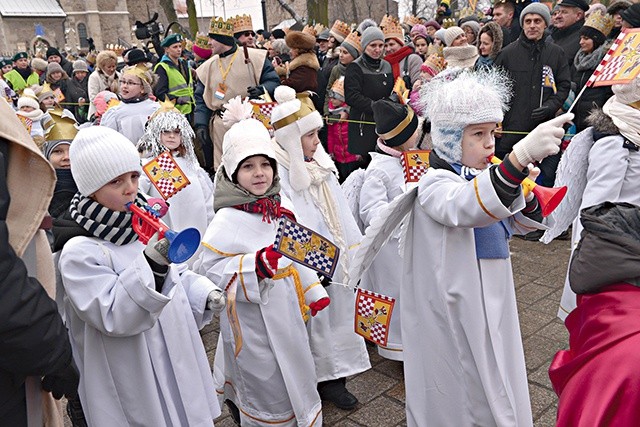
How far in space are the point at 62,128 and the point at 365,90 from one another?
344 centimetres

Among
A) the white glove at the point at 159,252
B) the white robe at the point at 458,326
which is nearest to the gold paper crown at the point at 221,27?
the white robe at the point at 458,326

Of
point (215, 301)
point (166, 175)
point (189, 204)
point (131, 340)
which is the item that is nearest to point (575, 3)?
point (189, 204)

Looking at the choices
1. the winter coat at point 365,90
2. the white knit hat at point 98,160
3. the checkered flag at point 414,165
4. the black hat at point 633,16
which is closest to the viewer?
the white knit hat at point 98,160

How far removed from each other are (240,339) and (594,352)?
191cm

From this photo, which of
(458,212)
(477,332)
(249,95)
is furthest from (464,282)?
(249,95)

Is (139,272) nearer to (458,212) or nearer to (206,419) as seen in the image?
(206,419)

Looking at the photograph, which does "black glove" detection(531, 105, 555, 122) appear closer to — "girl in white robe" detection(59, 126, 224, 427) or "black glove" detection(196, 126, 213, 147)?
"black glove" detection(196, 126, 213, 147)

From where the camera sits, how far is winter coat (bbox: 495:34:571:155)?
656 cm

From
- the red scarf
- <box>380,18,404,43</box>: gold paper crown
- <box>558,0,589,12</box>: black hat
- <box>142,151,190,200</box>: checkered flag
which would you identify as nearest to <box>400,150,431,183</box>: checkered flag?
<box>142,151,190,200</box>: checkered flag

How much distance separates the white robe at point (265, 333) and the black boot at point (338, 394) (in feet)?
1.37

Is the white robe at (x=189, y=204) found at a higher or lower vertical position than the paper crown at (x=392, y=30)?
lower

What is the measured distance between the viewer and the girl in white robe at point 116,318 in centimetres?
231

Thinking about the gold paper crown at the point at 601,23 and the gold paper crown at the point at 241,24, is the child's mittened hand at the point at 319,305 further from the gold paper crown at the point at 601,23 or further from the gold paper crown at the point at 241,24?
the gold paper crown at the point at 601,23

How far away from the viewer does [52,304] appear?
1.73 meters
